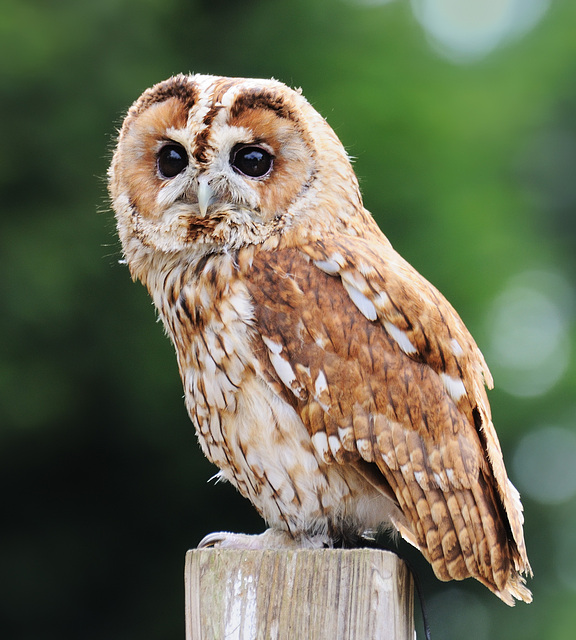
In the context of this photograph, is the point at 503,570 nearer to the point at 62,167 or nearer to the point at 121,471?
the point at 121,471

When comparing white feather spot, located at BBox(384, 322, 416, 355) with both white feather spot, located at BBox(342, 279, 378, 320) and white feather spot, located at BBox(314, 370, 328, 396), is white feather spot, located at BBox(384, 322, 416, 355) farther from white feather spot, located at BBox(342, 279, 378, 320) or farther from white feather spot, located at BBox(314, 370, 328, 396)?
white feather spot, located at BBox(314, 370, 328, 396)

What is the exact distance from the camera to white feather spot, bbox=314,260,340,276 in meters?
2.29

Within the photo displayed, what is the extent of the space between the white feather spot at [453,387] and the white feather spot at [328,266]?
1.27 ft

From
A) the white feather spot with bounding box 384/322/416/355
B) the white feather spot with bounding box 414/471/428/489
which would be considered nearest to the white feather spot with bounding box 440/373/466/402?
the white feather spot with bounding box 384/322/416/355

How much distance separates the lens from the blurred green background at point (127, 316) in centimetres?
527

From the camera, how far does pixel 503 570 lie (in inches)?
88.0

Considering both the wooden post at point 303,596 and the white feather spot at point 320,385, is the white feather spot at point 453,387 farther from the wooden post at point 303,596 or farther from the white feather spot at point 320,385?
the wooden post at point 303,596

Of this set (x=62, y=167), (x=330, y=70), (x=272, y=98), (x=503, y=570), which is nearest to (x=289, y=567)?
(x=503, y=570)

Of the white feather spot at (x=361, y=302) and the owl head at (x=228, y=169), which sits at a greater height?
the owl head at (x=228, y=169)

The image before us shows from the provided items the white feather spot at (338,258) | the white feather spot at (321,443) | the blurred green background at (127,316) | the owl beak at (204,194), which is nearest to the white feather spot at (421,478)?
the white feather spot at (321,443)

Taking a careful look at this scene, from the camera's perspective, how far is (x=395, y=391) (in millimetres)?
2223

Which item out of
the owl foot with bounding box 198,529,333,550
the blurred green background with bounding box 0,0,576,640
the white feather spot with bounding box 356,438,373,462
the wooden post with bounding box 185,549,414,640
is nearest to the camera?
the wooden post with bounding box 185,549,414,640

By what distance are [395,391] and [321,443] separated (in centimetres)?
23

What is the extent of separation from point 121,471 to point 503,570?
11.8 ft
